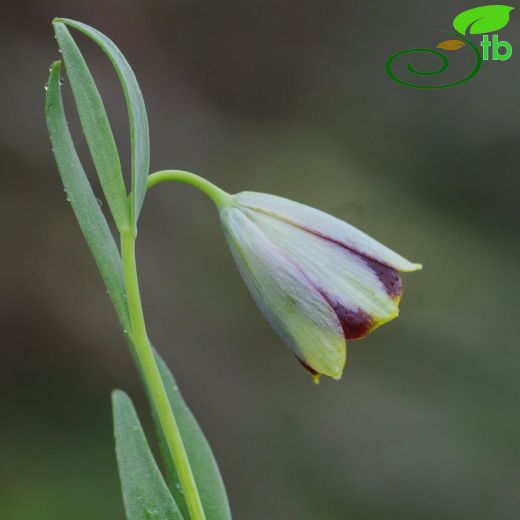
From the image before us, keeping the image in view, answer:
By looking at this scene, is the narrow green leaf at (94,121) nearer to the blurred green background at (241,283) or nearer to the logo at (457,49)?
the logo at (457,49)

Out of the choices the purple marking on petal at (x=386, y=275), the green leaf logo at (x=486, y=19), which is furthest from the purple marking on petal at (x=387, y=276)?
the green leaf logo at (x=486, y=19)

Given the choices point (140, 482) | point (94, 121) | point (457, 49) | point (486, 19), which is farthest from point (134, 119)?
point (457, 49)

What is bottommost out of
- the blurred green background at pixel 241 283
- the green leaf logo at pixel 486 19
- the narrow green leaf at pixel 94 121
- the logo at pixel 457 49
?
the blurred green background at pixel 241 283

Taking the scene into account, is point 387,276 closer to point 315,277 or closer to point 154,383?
point 315,277

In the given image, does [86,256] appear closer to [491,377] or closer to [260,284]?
[491,377]

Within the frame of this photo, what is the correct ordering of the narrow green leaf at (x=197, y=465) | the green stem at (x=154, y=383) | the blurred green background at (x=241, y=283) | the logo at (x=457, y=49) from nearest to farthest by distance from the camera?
the green stem at (x=154, y=383) < the narrow green leaf at (x=197, y=465) < the logo at (x=457, y=49) < the blurred green background at (x=241, y=283)

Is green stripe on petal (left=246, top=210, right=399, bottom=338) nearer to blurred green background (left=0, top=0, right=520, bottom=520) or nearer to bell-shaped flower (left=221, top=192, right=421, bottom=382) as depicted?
bell-shaped flower (left=221, top=192, right=421, bottom=382)

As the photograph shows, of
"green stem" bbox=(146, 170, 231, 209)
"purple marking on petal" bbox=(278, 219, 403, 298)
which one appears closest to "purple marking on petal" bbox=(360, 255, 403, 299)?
"purple marking on petal" bbox=(278, 219, 403, 298)
